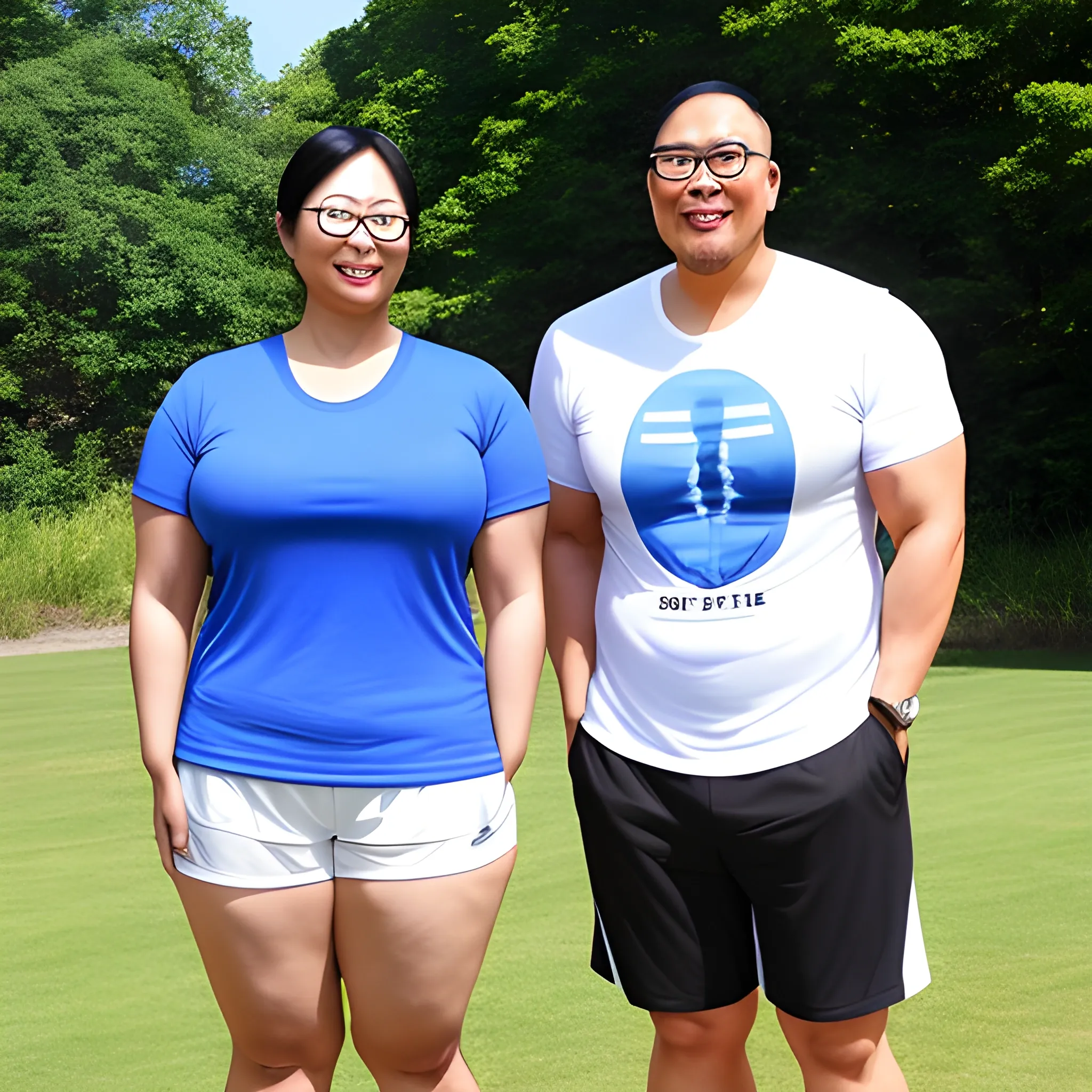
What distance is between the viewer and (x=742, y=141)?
2898 millimetres

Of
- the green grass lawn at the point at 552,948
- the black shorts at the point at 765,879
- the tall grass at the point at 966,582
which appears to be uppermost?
the black shorts at the point at 765,879

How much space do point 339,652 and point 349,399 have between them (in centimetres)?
45

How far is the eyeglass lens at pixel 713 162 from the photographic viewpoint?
2.89 m

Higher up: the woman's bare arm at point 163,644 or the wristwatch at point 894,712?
the woman's bare arm at point 163,644

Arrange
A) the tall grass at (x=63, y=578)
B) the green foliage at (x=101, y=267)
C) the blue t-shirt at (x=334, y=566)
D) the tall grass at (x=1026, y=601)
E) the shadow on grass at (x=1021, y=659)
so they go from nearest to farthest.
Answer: the blue t-shirt at (x=334, y=566), the shadow on grass at (x=1021, y=659), the tall grass at (x=1026, y=601), the tall grass at (x=63, y=578), the green foliage at (x=101, y=267)

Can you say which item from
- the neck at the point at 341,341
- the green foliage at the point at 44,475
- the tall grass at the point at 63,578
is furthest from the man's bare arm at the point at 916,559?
the green foliage at the point at 44,475

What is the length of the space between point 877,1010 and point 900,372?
1.23 m

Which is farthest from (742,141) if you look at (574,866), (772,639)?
(574,866)

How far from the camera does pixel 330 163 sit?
8.87 feet

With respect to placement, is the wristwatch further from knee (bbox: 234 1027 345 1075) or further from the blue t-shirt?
knee (bbox: 234 1027 345 1075)

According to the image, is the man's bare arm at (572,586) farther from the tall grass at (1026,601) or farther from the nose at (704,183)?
the tall grass at (1026,601)

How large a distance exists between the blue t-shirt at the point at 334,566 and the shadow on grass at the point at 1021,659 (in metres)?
10.7

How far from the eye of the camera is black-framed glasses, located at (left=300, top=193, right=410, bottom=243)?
270cm

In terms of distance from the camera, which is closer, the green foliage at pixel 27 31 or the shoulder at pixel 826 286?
the shoulder at pixel 826 286
